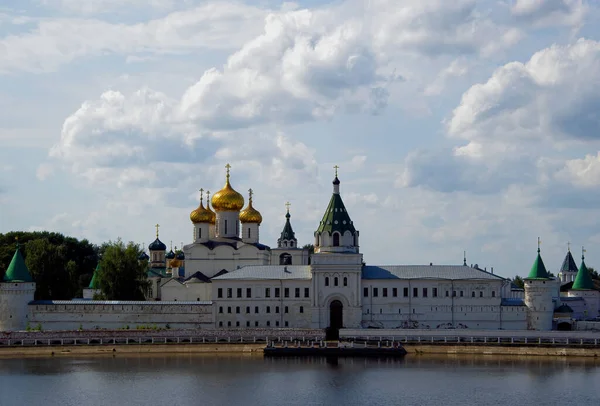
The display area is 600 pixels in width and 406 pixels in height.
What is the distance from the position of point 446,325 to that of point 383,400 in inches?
826

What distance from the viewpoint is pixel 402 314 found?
6488 cm

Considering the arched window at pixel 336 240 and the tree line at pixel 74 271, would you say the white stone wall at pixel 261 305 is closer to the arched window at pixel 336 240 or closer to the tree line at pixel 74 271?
the arched window at pixel 336 240

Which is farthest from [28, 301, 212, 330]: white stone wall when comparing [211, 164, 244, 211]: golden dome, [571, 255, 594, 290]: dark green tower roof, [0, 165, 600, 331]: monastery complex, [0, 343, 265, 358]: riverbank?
[571, 255, 594, 290]: dark green tower roof

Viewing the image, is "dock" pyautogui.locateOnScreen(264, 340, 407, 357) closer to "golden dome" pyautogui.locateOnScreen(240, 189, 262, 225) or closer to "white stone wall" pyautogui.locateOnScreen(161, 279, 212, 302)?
"white stone wall" pyautogui.locateOnScreen(161, 279, 212, 302)

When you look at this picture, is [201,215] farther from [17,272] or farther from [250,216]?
[17,272]

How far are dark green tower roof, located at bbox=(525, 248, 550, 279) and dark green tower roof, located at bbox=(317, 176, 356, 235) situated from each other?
33.2 feet

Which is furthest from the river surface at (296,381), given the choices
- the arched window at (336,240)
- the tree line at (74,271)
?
the tree line at (74,271)

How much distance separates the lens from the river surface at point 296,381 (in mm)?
44312

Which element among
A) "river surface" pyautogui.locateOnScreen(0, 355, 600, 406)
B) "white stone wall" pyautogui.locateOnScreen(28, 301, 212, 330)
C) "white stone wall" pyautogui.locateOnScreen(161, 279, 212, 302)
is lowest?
"river surface" pyautogui.locateOnScreen(0, 355, 600, 406)

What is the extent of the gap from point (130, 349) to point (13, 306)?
26.7 ft

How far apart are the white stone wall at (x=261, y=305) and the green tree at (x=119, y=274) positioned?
295 inches

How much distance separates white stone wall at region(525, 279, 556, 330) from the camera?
6469 cm

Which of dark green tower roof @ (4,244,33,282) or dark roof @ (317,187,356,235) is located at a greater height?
dark roof @ (317,187,356,235)

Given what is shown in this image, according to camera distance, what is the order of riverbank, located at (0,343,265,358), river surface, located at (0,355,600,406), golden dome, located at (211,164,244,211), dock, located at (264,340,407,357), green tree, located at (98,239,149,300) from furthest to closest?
golden dome, located at (211,164,244,211) < green tree, located at (98,239,149,300) < riverbank, located at (0,343,265,358) < dock, located at (264,340,407,357) < river surface, located at (0,355,600,406)
